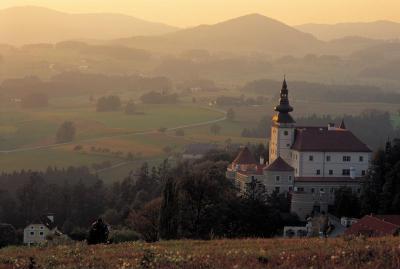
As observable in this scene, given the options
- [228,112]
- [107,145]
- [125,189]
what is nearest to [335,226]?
[125,189]

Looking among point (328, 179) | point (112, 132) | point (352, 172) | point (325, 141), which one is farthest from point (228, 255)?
point (112, 132)

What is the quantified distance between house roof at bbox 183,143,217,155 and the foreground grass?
98991 millimetres

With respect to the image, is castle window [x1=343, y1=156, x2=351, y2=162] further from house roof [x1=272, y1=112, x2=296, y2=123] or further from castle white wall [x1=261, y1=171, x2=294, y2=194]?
castle white wall [x1=261, y1=171, x2=294, y2=194]

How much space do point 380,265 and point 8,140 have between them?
131302 mm

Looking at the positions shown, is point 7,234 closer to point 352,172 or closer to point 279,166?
point 279,166

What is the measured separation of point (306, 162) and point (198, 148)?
52719 mm

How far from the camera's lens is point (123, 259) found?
1616 centimetres

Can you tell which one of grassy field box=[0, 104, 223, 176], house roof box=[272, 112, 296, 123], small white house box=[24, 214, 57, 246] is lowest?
small white house box=[24, 214, 57, 246]

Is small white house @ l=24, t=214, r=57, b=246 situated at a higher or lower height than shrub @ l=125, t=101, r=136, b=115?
lower

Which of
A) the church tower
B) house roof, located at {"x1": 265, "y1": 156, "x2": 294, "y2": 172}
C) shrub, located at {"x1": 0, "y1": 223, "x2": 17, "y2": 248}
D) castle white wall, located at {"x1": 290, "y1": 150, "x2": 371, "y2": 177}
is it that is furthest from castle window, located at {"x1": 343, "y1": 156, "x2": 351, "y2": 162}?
shrub, located at {"x1": 0, "y1": 223, "x2": 17, "y2": 248}

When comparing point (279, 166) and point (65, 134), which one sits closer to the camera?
point (279, 166)

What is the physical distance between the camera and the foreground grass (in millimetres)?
14727

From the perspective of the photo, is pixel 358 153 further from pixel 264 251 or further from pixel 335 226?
pixel 264 251

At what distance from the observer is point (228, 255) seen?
16.2m
